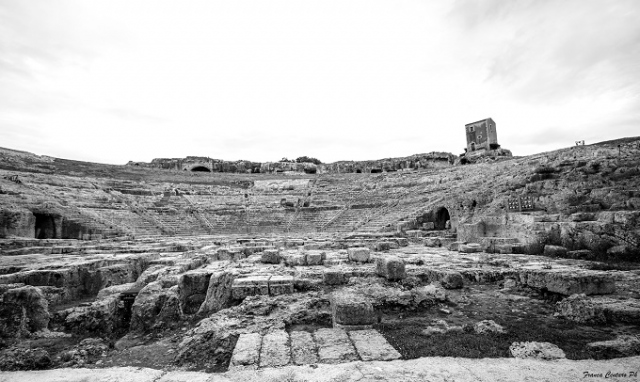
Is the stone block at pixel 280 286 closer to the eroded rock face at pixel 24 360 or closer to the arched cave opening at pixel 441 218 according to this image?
the eroded rock face at pixel 24 360

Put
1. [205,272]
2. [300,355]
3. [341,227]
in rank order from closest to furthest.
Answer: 1. [300,355]
2. [205,272]
3. [341,227]

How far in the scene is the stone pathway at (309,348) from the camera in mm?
3811

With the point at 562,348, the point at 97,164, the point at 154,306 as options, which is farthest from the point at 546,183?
the point at 97,164

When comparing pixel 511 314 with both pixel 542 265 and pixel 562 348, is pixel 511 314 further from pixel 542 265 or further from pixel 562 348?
pixel 542 265

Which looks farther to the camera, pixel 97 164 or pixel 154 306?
pixel 97 164

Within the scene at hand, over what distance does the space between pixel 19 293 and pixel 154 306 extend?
7.48 ft

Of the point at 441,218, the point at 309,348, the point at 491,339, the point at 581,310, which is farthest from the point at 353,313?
the point at 441,218

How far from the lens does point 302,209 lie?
2755cm

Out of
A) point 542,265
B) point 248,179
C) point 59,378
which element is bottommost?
point 59,378

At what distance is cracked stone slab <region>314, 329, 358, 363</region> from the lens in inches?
151

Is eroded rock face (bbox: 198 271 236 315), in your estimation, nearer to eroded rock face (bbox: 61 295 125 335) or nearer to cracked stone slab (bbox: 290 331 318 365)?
eroded rock face (bbox: 61 295 125 335)

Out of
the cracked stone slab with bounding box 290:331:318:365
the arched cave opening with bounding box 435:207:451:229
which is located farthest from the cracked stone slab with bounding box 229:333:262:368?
the arched cave opening with bounding box 435:207:451:229

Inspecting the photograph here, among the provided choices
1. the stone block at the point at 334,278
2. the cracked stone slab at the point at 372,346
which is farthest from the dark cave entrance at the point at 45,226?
the cracked stone slab at the point at 372,346

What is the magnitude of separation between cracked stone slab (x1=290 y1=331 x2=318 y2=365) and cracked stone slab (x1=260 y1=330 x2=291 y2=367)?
0.08 m
